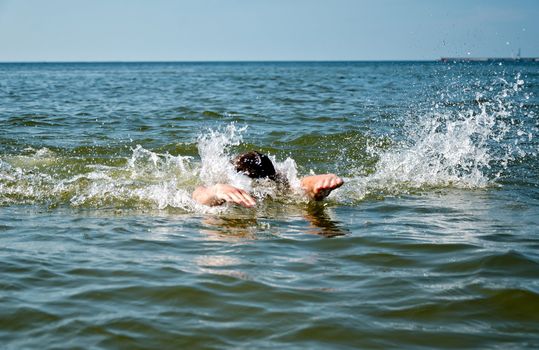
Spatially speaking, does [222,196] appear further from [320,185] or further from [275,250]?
[320,185]

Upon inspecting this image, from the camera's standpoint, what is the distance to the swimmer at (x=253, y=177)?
240 inches

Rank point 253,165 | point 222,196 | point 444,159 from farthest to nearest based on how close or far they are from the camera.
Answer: point 444,159 < point 253,165 < point 222,196

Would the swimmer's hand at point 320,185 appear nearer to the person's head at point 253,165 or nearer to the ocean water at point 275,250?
the ocean water at point 275,250

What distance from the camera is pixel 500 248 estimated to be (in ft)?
17.7

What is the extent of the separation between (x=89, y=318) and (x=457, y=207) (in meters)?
4.58

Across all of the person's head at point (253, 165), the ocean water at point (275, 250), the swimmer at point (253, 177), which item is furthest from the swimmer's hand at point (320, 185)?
the person's head at point (253, 165)

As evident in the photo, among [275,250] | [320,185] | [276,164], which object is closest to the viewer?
[275,250]

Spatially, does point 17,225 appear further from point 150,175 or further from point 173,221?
point 150,175

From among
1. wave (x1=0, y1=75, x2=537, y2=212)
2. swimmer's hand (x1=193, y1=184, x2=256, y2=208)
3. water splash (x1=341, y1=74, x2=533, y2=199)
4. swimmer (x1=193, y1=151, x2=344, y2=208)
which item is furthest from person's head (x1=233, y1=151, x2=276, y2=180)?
water splash (x1=341, y1=74, x2=533, y2=199)

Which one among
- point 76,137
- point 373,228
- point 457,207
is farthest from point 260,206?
point 76,137

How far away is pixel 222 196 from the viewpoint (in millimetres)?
6141

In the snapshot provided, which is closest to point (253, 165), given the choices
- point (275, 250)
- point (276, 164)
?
point (276, 164)

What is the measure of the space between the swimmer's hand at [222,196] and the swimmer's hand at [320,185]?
971 mm

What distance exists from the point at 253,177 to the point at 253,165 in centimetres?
18
